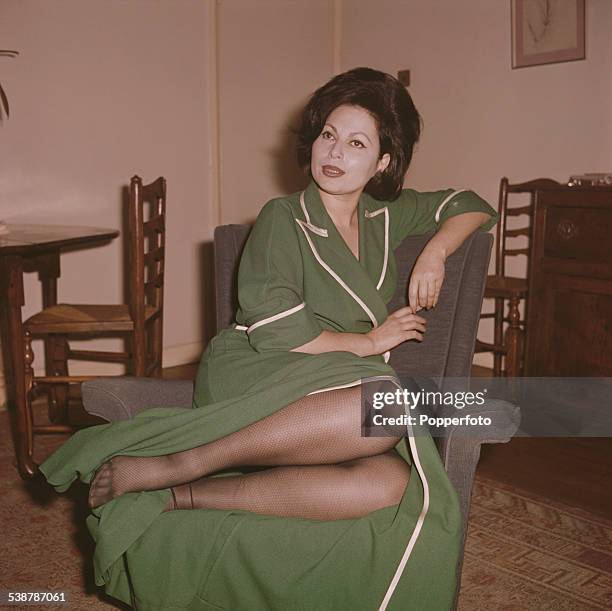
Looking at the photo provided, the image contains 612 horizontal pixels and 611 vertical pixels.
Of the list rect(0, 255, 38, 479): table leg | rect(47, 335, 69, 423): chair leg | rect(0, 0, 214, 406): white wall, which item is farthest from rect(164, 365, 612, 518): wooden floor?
rect(0, 0, 214, 406): white wall

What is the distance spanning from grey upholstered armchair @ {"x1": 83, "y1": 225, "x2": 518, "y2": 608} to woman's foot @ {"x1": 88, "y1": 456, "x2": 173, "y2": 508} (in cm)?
18

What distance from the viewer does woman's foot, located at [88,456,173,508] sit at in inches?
58.6

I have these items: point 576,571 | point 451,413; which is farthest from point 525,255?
point 451,413

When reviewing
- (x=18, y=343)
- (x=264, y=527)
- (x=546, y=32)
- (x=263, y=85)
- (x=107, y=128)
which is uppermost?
(x=546, y=32)

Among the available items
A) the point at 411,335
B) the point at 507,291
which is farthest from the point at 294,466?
the point at 507,291

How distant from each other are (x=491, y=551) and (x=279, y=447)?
3.18ft

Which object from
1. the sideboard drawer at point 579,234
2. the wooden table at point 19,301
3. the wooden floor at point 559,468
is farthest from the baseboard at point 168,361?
the sideboard drawer at point 579,234

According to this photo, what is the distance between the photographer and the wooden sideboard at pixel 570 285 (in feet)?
9.78

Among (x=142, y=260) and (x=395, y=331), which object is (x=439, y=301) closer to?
(x=395, y=331)

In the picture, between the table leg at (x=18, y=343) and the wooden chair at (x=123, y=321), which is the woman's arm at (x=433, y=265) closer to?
the wooden chair at (x=123, y=321)

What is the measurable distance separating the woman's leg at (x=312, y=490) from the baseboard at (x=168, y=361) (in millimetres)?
2563

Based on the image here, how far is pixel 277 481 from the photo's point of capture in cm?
156

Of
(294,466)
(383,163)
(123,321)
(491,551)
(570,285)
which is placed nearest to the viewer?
(294,466)

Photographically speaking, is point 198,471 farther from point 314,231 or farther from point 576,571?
point 576,571
